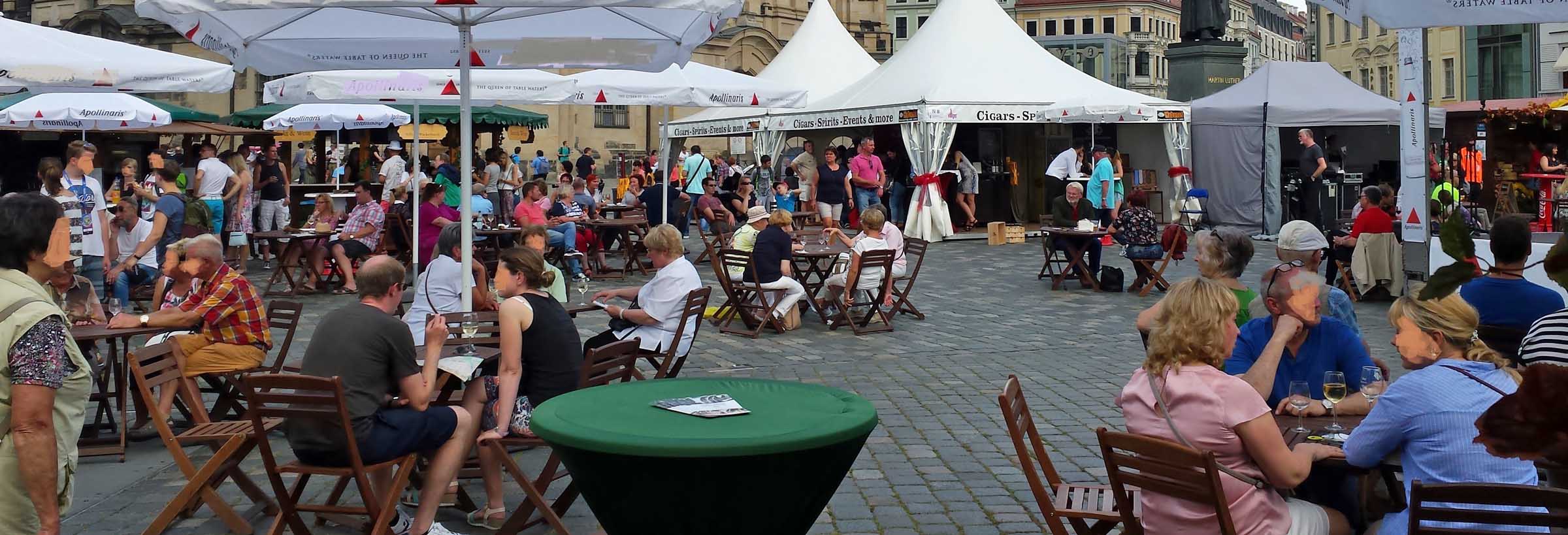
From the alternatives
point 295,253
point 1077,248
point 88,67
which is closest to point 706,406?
point 88,67

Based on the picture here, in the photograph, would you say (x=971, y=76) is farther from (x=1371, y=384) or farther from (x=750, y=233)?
(x=1371, y=384)

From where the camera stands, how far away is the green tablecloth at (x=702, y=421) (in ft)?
12.4

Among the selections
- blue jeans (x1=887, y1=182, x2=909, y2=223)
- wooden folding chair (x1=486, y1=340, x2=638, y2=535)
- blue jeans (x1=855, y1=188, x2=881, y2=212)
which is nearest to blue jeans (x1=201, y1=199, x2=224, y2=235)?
blue jeans (x1=855, y1=188, x2=881, y2=212)

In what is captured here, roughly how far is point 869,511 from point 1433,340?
245 cm

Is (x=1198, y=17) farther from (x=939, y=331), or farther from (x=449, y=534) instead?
(x=449, y=534)

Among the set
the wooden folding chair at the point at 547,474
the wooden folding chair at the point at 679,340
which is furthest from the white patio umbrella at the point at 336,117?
the wooden folding chair at the point at 547,474

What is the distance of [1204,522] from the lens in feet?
12.7

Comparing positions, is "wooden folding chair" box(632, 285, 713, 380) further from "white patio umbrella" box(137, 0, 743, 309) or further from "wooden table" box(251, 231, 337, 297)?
"wooden table" box(251, 231, 337, 297)

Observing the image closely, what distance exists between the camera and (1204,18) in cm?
2539

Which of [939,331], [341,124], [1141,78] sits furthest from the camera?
[1141,78]

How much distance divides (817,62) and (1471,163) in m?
12.7

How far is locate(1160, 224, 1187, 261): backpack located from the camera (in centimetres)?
1356

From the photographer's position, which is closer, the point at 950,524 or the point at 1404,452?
the point at 1404,452

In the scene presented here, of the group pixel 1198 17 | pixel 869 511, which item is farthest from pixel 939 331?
pixel 1198 17
